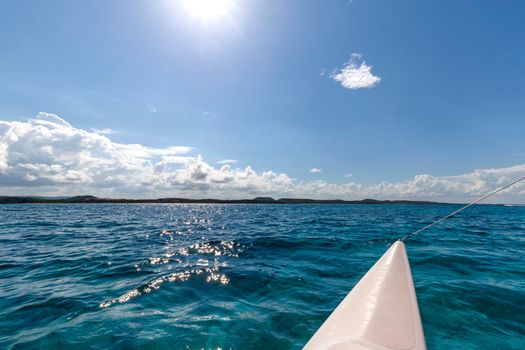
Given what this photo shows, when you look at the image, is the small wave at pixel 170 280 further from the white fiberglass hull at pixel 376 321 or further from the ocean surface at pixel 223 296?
the white fiberglass hull at pixel 376 321

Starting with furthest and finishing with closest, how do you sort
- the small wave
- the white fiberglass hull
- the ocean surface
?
the small wave, the ocean surface, the white fiberglass hull

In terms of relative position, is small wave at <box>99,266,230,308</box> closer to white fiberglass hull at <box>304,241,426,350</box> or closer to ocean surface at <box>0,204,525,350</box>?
ocean surface at <box>0,204,525,350</box>

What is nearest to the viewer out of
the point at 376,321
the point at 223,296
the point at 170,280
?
the point at 376,321

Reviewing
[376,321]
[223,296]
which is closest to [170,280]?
[223,296]

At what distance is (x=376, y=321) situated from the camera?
2770mm

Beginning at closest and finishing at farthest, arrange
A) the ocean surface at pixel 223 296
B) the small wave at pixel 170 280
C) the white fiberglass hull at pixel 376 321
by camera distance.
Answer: the white fiberglass hull at pixel 376 321
the ocean surface at pixel 223 296
the small wave at pixel 170 280

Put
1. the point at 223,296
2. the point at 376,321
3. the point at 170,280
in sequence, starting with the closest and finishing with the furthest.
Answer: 1. the point at 376,321
2. the point at 223,296
3. the point at 170,280

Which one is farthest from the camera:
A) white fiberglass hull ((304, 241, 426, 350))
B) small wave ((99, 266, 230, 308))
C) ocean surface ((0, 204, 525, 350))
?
small wave ((99, 266, 230, 308))

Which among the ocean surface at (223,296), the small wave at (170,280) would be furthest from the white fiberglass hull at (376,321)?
the small wave at (170,280)

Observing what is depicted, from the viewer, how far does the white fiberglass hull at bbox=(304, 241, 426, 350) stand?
2.38 m

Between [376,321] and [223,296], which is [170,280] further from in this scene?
[376,321]

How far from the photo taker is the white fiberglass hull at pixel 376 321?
2.38 meters

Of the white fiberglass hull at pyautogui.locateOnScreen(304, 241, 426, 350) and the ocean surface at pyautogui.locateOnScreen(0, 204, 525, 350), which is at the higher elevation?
the white fiberglass hull at pyautogui.locateOnScreen(304, 241, 426, 350)

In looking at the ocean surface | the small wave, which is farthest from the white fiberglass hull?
the small wave
